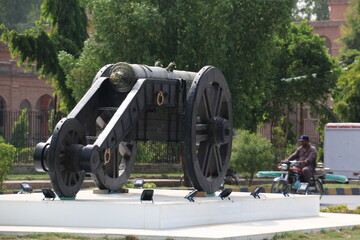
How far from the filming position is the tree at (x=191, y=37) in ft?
94.5

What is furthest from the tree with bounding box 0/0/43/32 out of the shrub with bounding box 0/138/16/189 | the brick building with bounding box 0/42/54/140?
the shrub with bounding box 0/138/16/189

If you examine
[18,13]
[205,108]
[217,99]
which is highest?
[18,13]

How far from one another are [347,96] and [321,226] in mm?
27892

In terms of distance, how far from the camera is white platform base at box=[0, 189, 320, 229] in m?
13.6

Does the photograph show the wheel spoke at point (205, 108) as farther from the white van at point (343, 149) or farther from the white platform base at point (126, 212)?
the white van at point (343, 149)

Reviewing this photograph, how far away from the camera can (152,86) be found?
16031 millimetres

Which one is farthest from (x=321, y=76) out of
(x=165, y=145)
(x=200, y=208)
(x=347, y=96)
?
(x=200, y=208)

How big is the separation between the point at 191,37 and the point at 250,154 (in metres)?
3.83

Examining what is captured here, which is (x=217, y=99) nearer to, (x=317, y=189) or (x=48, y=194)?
(x=48, y=194)

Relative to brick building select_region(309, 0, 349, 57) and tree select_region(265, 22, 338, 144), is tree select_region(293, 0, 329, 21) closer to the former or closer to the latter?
brick building select_region(309, 0, 349, 57)

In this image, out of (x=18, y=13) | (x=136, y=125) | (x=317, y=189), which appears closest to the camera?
(x=136, y=125)

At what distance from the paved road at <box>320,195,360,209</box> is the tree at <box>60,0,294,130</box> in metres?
4.62

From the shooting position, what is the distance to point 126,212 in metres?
13.7

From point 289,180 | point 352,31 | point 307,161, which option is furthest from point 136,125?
point 352,31
